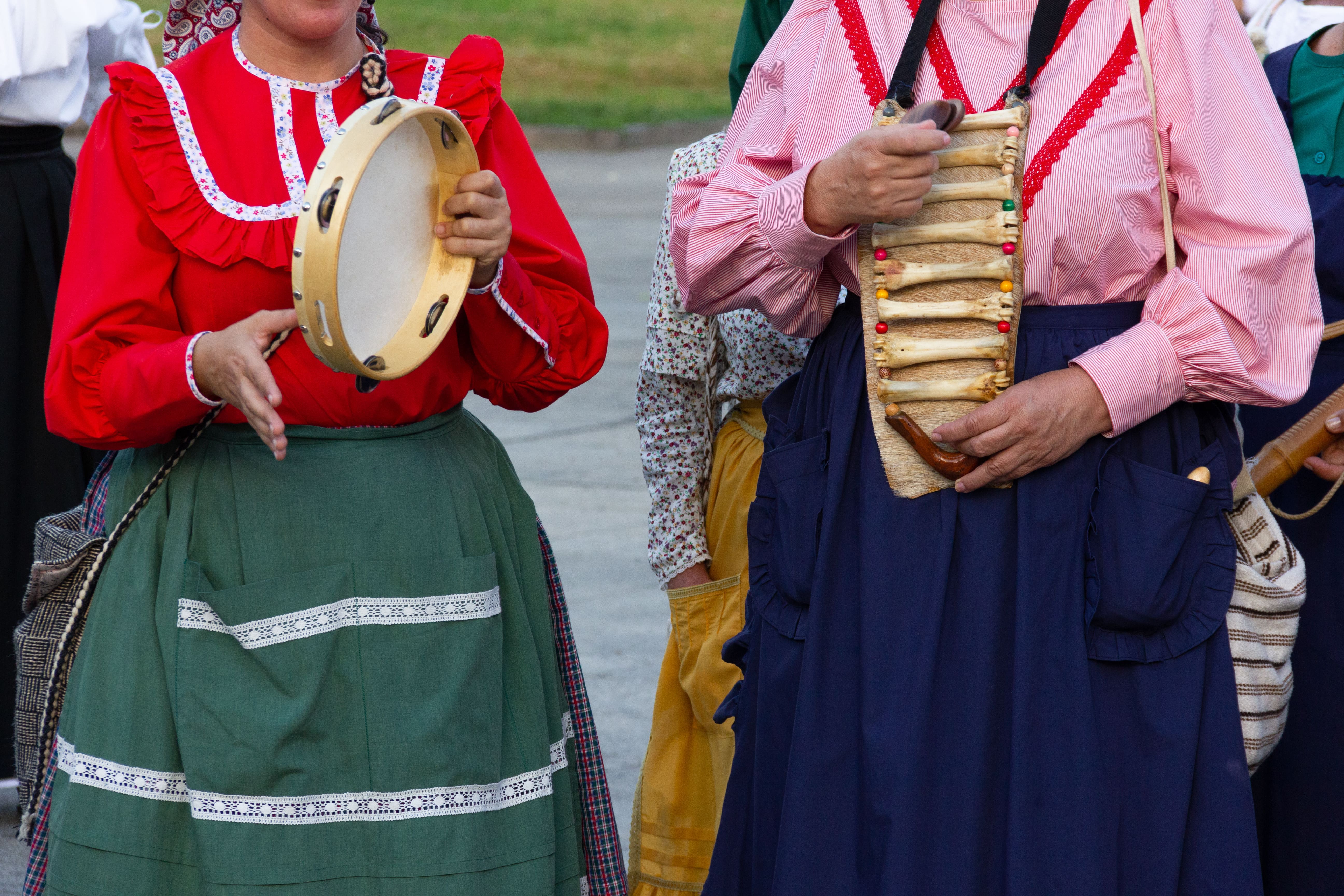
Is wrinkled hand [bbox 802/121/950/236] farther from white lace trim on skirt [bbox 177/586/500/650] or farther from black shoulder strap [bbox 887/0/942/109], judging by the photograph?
white lace trim on skirt [bbox 177/586/500/650]

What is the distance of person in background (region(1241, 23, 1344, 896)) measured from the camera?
2.76 metres

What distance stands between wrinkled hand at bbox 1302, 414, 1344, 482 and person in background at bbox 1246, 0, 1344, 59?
3.06ft

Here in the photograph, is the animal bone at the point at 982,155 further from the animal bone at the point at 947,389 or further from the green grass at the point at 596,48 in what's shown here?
the green grass at the point at 596,48

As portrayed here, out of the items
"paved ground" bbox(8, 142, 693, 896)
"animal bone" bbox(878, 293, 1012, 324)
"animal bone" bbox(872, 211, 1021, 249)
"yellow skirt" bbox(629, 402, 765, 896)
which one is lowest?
"paved ground" bbox(8, 142, 693, 896)

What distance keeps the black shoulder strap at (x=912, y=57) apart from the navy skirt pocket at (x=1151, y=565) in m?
0.56

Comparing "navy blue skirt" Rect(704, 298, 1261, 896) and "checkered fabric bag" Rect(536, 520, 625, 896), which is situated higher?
"navy blue skirt" Rect(704, 298, 1261, 896)

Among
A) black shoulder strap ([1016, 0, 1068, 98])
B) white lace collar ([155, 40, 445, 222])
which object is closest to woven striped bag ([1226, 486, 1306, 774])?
black shoulder strap ([1016, 0, 1068, 98])

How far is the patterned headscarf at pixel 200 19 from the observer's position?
249 centimetres

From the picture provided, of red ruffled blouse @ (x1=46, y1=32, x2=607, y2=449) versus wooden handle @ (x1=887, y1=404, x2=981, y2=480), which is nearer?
wooden handle @ (x1=887, y1=404, x2=981, y2=480)

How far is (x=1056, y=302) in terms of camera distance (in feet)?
6.98

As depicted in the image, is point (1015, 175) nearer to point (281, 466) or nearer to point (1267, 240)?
point (1267, 240)

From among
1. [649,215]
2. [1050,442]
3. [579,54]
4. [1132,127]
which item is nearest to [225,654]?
[1050,442]

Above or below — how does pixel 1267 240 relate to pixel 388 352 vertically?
above

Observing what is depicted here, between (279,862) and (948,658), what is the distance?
101 centimetres
